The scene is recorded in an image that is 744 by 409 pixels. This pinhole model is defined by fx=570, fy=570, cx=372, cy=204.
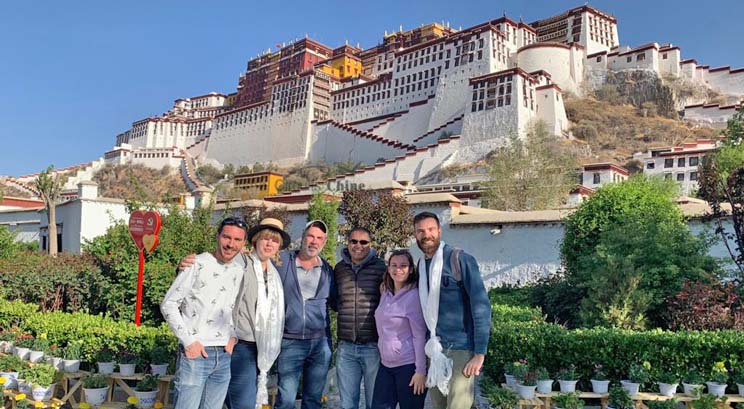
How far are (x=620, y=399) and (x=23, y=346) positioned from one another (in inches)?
209

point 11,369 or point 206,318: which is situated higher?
point 206,318

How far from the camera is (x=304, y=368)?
3.97 m

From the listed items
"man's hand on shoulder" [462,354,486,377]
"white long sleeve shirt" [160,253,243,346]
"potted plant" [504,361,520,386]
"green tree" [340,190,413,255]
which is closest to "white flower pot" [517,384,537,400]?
"potted plant" [504,361,520,386]

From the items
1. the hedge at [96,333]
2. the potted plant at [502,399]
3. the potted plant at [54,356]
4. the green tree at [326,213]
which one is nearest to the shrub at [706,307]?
the potted plant at [502,399]

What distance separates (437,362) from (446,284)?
465mm

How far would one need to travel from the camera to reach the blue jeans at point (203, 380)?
11.2ft

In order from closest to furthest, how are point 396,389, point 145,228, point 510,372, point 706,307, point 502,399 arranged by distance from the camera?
point 396,389 → point 502,399 → point 510,372 → point 706,307 → point 145,228

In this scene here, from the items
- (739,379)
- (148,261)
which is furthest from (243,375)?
(148,261)

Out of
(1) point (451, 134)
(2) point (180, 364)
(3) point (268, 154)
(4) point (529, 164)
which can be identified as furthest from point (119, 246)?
(3) point (268, 154)

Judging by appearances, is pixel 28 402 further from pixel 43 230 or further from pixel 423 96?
pixel 423 96

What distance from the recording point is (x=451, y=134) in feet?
146

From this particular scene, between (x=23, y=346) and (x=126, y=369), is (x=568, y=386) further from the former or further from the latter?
(x=23, y=346)

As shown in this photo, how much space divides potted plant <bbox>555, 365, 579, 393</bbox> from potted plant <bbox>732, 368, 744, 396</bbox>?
1192 millimetres

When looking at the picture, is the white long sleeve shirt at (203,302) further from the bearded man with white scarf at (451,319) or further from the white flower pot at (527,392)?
the white flower pot at (527,392)
